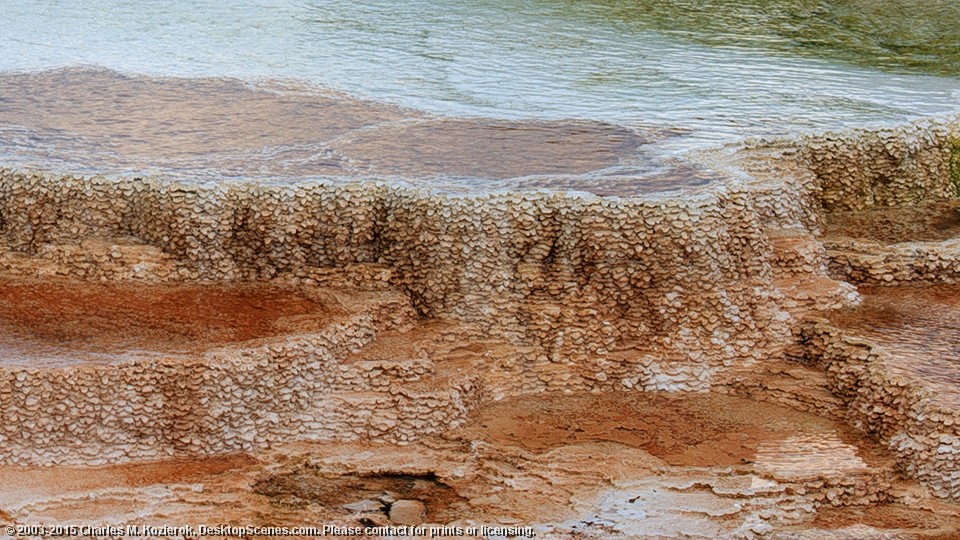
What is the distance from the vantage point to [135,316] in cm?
634

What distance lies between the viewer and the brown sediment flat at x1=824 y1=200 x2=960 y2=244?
7.47 m

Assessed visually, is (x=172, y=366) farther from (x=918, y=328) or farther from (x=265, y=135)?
(x=918, y=328)

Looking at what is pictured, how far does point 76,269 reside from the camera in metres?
6.68

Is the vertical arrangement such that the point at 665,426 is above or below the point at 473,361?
below

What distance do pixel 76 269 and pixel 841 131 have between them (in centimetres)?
429

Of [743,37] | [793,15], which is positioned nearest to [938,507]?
[743,37]

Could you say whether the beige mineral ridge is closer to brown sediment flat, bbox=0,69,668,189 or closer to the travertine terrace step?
the travertine terrace step

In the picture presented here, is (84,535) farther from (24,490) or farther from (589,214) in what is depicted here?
(589,214)

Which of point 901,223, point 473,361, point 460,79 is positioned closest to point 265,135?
point 460,79

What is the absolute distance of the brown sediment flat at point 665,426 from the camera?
19.6 feet

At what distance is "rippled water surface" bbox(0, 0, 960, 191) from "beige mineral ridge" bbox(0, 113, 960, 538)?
46cm

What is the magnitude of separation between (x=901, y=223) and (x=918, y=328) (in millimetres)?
1337

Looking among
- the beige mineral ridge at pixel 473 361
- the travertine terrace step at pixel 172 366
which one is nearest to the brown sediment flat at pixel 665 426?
the beige mineral ridge at pixel 473 361

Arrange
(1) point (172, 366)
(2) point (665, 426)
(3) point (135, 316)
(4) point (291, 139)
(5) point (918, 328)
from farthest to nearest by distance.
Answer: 1. (4) point (291, 139)
2. (5) point (918, 328)
3. (3) point (135, 316)
4. (2) point (665, 426)
5. (1) point (172, 366)
